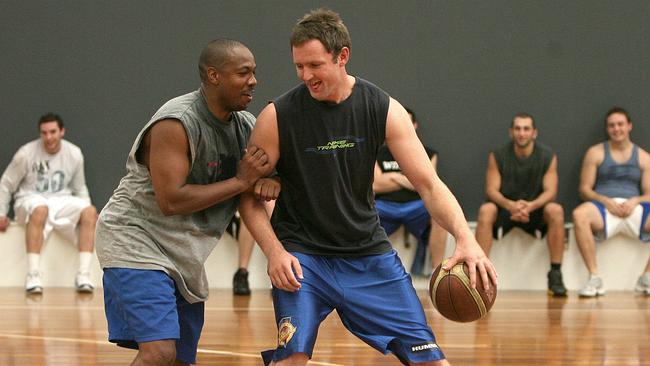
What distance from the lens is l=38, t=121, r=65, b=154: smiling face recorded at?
9031mm

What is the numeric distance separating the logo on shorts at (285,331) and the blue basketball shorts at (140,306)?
0.39 metres

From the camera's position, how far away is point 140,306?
12.2ft

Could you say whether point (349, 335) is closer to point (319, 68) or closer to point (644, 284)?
point (319, 68)

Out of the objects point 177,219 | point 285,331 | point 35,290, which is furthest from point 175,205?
point 35,290

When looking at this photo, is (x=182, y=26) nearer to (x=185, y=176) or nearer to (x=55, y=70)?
(x=55, y=70)

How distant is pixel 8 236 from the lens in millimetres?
9164

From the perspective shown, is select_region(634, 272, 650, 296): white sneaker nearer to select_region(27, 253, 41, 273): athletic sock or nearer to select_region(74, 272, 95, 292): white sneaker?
select_region(74, 272, 95, 292): white sneaker

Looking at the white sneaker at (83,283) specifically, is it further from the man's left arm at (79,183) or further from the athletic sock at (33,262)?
the man's left arm at (79,183)

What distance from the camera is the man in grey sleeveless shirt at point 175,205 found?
146 inches

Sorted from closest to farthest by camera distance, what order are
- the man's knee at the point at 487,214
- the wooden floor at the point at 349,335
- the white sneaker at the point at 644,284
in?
the wooden floor at the point at 349,335 → the white sneaker at the point at 644,284 → the man's knee at the point at 487,214

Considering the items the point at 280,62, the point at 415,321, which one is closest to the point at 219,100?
the point at 415,321

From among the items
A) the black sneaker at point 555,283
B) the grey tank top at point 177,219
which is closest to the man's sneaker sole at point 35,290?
the black sneaker at point 555,283

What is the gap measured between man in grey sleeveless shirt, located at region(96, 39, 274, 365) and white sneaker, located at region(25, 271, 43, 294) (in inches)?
190

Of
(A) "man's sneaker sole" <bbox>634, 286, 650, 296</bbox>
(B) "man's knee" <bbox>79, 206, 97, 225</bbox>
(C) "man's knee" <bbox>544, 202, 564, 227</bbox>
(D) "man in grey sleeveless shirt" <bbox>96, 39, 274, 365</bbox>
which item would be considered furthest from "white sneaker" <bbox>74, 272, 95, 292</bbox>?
(D) "man in grey sleeveless shirt" <bbox>96, 39, 274, 365</bbox>
